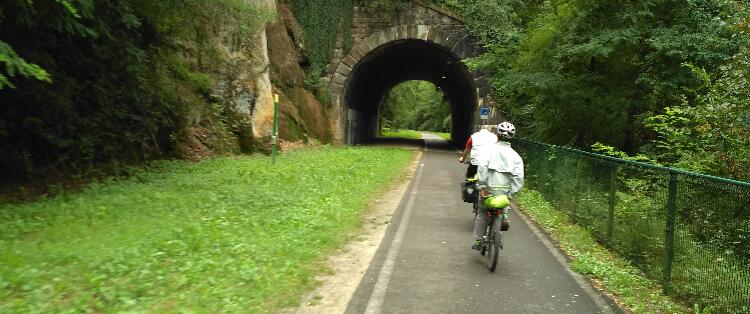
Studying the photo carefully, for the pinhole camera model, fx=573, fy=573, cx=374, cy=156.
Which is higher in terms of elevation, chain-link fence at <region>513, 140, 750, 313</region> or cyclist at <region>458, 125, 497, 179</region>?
cyclist at <region>458, 125, 497, 179</region>

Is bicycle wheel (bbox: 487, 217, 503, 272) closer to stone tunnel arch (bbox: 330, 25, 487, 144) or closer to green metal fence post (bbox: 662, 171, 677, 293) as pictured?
green metal fence post (bbox: 662, 171, 677, 293)

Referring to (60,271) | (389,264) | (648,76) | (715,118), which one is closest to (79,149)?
(60,271)

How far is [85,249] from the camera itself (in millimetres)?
6434

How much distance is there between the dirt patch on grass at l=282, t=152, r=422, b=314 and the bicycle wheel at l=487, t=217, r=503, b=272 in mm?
1547

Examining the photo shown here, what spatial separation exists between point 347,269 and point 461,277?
138 centimetres

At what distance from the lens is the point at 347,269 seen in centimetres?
702

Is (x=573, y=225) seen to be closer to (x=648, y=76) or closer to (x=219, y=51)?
(x=648, y=76)

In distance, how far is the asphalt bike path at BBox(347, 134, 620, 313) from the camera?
5805 mm

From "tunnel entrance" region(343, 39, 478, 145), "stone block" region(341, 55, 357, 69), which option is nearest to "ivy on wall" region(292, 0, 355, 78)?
"stone block" region(341, 55, 357, 69)

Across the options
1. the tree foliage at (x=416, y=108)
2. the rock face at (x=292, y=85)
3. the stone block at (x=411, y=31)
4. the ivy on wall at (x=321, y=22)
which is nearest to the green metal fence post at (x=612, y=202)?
the rock face at (x=292, y=85)

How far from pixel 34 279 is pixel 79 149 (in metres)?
7.18

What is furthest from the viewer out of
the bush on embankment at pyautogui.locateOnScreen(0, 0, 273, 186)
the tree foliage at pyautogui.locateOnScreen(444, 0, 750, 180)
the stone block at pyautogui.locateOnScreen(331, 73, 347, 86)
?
the stone block at pyautogui.locateOnScreen(331, 73, 347, 86)

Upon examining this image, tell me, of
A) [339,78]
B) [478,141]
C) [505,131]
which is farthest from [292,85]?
[505,131]

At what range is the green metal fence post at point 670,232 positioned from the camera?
6461 millimetres
